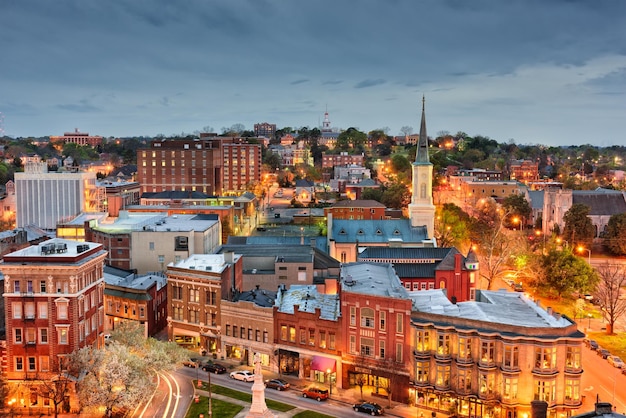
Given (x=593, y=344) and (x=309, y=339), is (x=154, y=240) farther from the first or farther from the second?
(x=593, y=344)

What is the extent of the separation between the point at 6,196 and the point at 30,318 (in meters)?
120

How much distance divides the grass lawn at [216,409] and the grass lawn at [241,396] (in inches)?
66.0

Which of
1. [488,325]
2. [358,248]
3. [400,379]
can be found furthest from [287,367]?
[358,248]

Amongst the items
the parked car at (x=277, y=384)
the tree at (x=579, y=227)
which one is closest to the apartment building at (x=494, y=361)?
the parked car at (x=277, y=384)

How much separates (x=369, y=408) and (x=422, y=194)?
50.0 metres

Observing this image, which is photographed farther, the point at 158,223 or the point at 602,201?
the point at 602,201

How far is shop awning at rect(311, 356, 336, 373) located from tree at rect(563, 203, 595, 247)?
261 feet

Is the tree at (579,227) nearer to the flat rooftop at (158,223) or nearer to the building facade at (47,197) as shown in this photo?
the flat rooftop at (158,223)

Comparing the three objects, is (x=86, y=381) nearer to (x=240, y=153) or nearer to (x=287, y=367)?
(x=287, y=367)

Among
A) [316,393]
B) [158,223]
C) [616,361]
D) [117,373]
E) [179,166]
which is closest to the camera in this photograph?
[117,373]

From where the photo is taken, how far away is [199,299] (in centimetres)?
6850

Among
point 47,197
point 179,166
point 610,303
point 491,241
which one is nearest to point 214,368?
point 610,303

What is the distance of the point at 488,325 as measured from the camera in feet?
168

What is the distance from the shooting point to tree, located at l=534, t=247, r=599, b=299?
275ft
